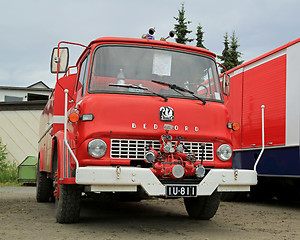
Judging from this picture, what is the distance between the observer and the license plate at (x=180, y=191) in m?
5.02

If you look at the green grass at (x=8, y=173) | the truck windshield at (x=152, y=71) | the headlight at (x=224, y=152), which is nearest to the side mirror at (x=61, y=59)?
the truck windshield at (x=152, y=71)

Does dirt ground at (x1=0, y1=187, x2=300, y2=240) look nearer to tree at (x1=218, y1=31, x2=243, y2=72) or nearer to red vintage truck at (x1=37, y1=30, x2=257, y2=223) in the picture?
red vintage truck at (x1=37, y1=30, x2=257, y2=223)

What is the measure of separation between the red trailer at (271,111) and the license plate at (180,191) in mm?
3442

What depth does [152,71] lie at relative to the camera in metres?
5.82

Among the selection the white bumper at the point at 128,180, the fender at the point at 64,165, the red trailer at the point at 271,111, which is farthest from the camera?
the red trailer at the point at 271,111

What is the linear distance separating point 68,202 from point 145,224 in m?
1.18

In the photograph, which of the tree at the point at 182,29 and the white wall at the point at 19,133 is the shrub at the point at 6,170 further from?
the tree at the point at 182,29

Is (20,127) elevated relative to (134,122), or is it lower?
elevated

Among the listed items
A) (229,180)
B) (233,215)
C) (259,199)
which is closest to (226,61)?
(259,199)

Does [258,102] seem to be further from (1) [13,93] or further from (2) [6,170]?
(1) [13,93]

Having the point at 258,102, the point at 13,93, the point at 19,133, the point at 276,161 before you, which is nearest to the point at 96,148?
the point at 276,161

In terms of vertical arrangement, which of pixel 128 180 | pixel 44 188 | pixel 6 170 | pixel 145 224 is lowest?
pixel 6 170

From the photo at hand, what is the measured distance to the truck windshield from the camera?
561cm

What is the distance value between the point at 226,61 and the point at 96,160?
27.7 m
